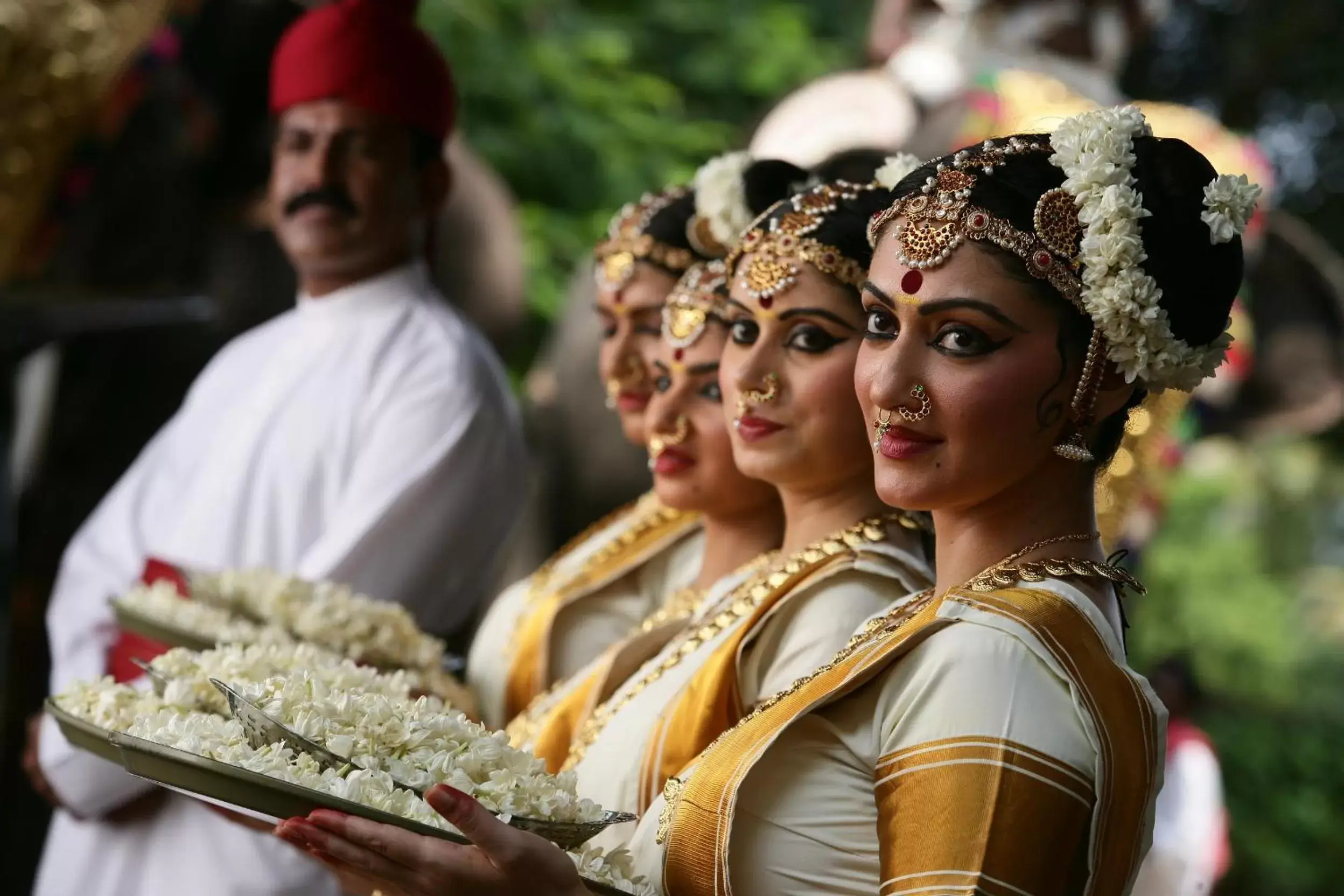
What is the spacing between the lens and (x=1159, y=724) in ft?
5.68

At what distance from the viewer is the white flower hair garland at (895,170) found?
2238 mm

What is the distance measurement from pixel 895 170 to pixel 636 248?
2.26 feet

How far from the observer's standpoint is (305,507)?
3451mm

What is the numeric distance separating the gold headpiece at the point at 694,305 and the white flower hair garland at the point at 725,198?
0.18 feet

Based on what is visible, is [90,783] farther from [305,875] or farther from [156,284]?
[156,284]

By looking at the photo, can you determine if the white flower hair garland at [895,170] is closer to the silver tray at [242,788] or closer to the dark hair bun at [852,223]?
the dark hair bun at [852,223]

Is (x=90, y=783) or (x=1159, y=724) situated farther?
(x=90, y=783)

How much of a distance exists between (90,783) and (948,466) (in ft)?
7.05

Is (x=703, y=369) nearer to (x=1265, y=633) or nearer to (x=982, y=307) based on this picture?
(x=982, y=307)

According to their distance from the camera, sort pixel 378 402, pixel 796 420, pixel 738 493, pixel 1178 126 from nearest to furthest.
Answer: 1. pixel 796 420
2. pixel 738 493
3. pixel 378 402
4. pixel 1178 126

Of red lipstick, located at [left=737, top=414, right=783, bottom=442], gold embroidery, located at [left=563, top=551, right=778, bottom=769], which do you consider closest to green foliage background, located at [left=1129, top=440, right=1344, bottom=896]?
gold embroidery, located at [left=563, top=551, right=778, bottom=769]

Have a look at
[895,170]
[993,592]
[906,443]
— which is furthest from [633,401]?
[993,592]

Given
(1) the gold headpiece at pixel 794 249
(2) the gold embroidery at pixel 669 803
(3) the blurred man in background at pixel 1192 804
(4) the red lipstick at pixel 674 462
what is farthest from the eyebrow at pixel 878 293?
(3) the blurred man in background at pixel 1192 804

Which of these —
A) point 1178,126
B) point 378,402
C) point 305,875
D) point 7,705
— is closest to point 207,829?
point 305,875
